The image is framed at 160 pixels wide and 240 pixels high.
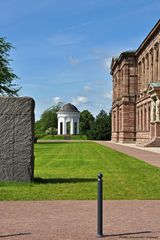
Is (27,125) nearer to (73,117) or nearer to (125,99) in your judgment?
(125,99)

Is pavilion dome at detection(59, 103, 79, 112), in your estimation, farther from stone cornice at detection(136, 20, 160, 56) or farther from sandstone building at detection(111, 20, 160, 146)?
stone cornice at detection(136, 20, 160, 56)

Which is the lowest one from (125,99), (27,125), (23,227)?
(23,227)

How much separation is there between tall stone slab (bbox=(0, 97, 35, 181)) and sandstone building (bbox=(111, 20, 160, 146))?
44.5m

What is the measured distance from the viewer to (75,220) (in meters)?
9.32

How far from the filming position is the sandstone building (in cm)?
6169

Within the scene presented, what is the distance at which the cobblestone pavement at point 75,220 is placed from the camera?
806 cm

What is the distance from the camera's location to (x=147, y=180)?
16422mm

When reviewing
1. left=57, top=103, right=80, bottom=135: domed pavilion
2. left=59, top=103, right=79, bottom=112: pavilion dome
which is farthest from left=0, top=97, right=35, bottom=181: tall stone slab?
left=59, top=103, right=79, bottom=112: pavilion dome

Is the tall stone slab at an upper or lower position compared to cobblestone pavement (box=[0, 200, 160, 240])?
upper

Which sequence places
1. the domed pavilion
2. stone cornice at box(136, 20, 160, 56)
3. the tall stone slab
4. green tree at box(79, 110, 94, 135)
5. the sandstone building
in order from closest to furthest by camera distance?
the tall stone slab → stone cornice at box(136, 20, 160, 56) → the sandstone building → the domed pavilion → green tree at box(79, 110, 94, 135)

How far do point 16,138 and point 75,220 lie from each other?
592cm

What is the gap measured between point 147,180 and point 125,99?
59.0 metres

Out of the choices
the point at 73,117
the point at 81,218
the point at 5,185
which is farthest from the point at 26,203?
the point at 73,117

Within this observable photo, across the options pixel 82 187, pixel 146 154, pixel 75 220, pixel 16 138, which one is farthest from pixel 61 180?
pixel 146 154
